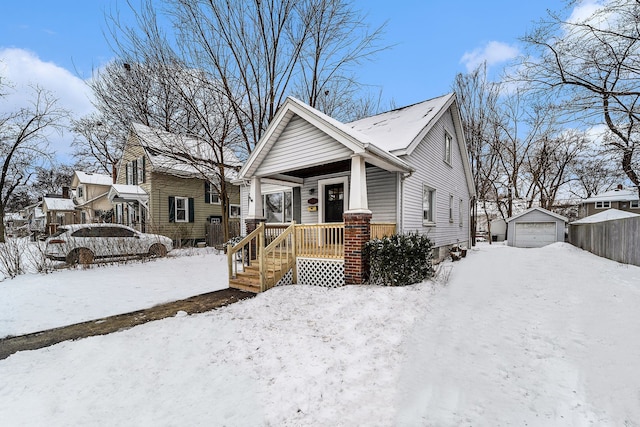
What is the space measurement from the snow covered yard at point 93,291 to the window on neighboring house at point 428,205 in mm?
7295

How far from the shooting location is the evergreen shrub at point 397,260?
6305 mm

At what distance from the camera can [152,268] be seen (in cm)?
995

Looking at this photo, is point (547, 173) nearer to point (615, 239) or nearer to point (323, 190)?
point (615, 239)

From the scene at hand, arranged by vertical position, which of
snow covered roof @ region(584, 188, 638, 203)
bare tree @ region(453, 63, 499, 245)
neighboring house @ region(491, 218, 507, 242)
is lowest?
neighboring house @ region(491, 218, 507, 242)

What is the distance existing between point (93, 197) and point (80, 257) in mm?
19323

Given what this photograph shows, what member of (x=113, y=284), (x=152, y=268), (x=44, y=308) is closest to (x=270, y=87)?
(x=152, y=268)

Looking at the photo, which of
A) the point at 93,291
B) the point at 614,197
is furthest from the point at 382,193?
the point at 614,197

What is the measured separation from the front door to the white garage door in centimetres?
1512

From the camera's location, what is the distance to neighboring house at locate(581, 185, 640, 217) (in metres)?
28.3

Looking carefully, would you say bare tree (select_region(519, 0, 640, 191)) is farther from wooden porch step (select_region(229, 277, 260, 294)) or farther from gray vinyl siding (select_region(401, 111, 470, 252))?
wooden porch step (select_region(229, 277, 260, 294))

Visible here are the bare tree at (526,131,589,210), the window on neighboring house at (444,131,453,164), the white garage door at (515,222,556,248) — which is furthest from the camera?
the bare tree at (526,131,589,210)

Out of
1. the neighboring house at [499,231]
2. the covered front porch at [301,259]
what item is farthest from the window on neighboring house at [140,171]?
the neighboring house at [499,231]

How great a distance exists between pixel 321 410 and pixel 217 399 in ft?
3.57

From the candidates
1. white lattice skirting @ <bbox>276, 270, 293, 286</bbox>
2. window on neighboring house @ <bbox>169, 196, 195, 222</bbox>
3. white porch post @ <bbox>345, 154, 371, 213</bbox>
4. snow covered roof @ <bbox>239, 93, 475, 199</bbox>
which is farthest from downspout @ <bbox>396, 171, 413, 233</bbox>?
window on neighboring house @ <bbox>169, 196, 195, 222</bbox>
